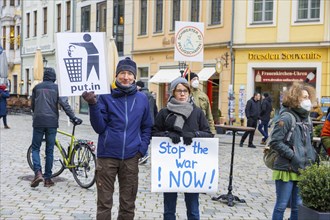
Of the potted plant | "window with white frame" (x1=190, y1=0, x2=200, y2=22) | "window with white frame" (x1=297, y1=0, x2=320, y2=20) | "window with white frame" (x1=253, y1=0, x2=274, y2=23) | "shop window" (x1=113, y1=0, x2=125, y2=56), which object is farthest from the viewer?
"shop window" (x1=113, y1=0, x2=125, y2=56)

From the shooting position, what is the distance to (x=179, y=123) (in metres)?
6.00

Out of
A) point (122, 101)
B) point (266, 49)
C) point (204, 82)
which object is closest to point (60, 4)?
point (204, 82)

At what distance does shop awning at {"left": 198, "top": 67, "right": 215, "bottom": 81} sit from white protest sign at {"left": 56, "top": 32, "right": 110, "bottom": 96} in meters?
19.6

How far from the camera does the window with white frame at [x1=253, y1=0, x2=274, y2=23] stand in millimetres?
23828

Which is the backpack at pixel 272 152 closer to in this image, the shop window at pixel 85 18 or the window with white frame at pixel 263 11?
the window with white frame at pixel 263 11

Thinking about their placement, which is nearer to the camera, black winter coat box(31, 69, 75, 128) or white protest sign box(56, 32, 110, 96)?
white protest sign box(56, 32, 110, 96)

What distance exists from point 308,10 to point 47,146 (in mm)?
16230

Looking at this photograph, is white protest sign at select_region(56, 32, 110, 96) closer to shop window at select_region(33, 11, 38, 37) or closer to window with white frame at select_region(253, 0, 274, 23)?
window with white frame at select_region(253, 0, 274, 23)

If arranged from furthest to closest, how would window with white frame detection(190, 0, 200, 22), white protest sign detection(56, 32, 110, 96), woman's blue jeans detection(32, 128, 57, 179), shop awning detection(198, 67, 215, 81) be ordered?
window with white frame detection(190, 0, 200, 22) < shop awning detection(198, 67, 215, 81) < woman's blue jeans detection(32, 128, 57, 179) < white protest sign detection(56, 32, 110, 96)

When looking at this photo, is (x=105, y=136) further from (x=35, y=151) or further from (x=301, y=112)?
(x=35, y=151)

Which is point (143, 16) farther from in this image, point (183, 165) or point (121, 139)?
point (121, 139)

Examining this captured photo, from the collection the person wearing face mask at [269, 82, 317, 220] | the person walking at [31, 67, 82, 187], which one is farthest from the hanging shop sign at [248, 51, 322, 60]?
the person wearing face mask at [269, 82, 317, 220]

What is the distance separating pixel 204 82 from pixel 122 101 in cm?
2089

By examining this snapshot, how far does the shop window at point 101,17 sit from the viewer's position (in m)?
35.8
